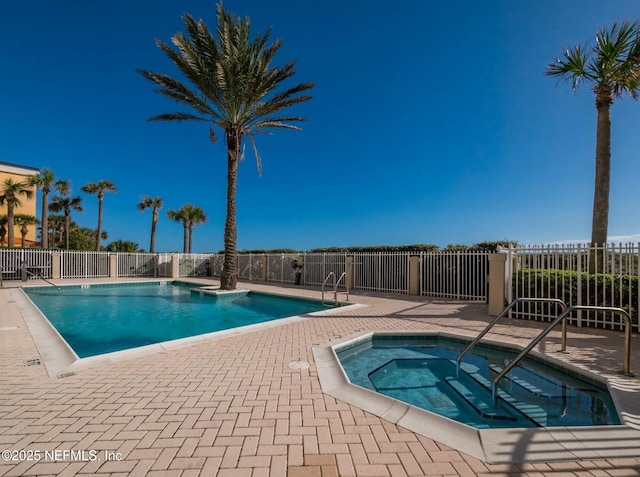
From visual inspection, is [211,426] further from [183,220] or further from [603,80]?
[183,220]

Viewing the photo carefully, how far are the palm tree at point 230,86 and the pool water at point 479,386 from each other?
10.1 metres

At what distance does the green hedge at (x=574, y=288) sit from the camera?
6.15 metres

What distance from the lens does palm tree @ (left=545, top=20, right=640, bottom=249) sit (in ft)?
27.0

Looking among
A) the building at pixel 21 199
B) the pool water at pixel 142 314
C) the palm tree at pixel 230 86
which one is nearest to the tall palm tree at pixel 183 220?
the building at pixel 21 199

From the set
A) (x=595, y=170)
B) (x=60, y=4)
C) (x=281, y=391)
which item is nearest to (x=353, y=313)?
(x=281, y=391)

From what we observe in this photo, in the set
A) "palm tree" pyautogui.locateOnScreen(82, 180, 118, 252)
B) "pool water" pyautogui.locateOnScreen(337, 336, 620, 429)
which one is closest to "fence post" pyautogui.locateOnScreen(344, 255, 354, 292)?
"pool water" pyautogui.locateOnScreen(337, 336, 620, 429)

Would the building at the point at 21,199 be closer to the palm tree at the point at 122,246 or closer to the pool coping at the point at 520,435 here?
the palm tree at the point at 122,246

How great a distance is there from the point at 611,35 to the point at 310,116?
33.0 ft

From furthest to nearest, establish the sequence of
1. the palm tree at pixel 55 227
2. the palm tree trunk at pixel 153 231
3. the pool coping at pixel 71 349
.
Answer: the palm tree at pixel 55 227
the palm tree trunk at pixel 153 231
the pool coping at pixel 71 349

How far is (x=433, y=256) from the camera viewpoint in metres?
11.8

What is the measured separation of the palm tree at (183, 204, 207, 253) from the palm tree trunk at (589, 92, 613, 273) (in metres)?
35.5

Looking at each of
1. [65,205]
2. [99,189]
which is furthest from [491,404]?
[65,205]

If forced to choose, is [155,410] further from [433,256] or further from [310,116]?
[310,116]

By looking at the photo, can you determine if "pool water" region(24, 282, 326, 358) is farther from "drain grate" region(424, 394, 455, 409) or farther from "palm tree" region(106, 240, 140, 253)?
"palm tree" region(106, 240, 140, 253)
